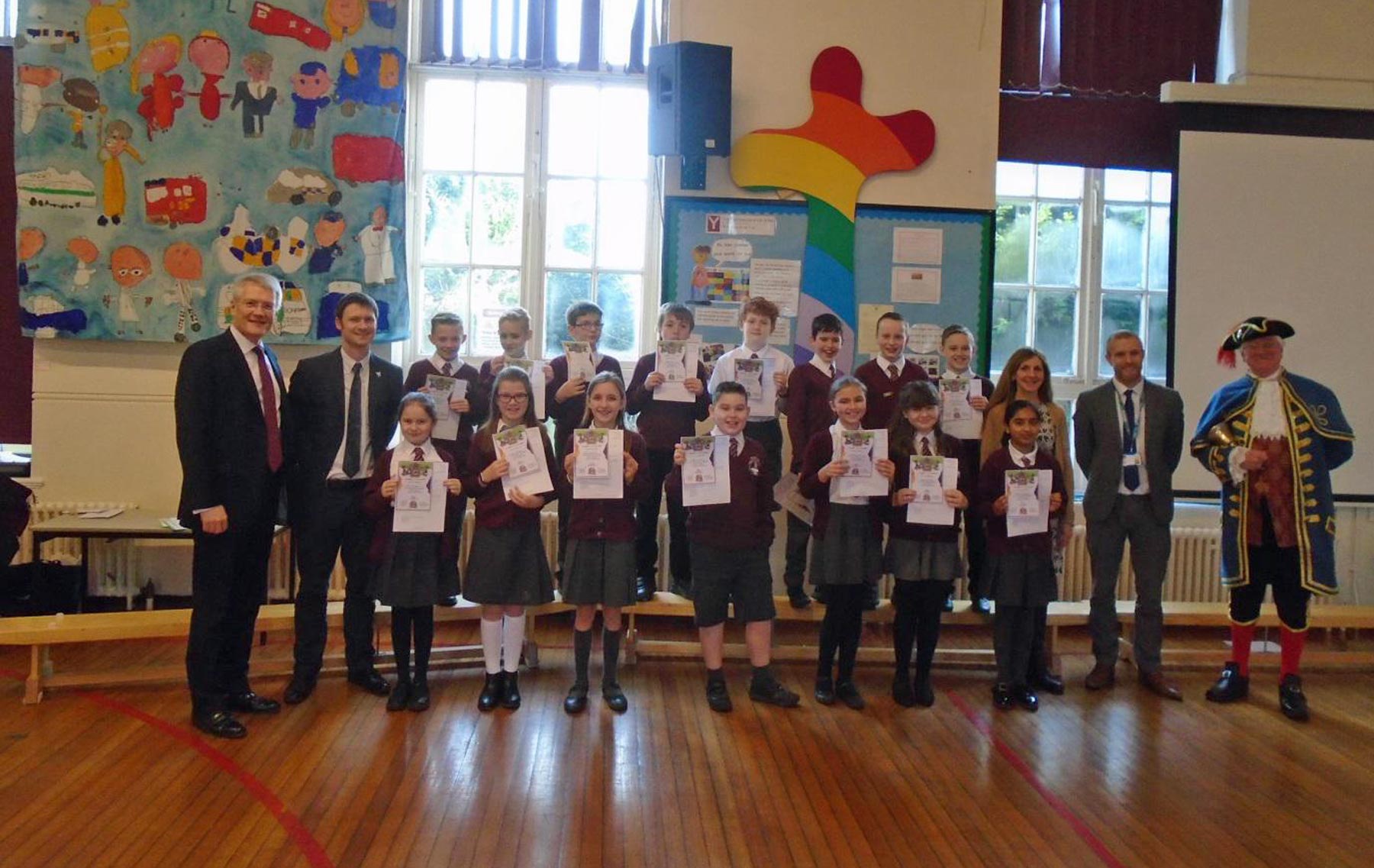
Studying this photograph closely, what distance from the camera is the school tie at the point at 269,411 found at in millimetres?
3756

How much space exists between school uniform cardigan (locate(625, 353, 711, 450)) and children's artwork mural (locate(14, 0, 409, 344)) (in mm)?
1752

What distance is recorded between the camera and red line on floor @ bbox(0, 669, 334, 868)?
9.17 feet

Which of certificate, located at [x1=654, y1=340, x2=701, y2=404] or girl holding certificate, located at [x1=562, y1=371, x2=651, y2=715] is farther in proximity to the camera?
certificate, located at [x1=654, y1=340, x2=701, y2=404]

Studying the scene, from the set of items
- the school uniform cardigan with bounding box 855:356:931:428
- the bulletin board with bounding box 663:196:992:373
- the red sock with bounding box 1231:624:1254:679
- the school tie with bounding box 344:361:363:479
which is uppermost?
the bulletin board with bounding box 663:196:992:373

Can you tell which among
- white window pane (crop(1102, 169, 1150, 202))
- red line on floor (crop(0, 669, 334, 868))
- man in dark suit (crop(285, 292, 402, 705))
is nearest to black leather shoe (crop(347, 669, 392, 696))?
man in dark suit (crop(285, 292, 402, 705))

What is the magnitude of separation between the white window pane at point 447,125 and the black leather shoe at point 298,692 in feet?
10.0

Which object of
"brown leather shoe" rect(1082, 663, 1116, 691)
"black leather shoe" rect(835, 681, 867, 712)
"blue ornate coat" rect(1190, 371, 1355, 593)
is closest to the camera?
"black leather shoe" rect(835, 681, 867, 712)

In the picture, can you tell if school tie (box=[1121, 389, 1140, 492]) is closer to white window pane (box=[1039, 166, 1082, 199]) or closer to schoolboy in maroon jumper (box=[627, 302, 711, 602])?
schoolboy in maroon jumper (box=[627, 302, 711, 602])

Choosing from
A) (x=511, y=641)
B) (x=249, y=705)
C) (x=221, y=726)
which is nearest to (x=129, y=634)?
(x=249, y=705)

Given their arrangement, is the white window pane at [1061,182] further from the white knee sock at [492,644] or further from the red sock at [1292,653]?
the white knee sock at [492,644]

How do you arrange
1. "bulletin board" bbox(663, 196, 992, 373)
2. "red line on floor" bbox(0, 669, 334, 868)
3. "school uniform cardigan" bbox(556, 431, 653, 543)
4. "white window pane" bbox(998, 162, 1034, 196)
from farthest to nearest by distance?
"white window pane" bbox(998, 162, 1034, 196), "bulletin board" bbox(663, 196, 992, 373), "school uniform cardigan" bbox(556, 431, 653, 543), "red line on floor" bbox(0, 669, 334, 868)

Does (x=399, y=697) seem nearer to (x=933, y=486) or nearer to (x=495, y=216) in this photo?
(x=933, y=486)

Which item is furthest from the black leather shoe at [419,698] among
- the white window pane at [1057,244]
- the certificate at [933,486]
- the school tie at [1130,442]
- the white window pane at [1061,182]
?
the white window pane at [1061,182]

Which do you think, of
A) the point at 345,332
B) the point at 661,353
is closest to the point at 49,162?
the point at 345,332
